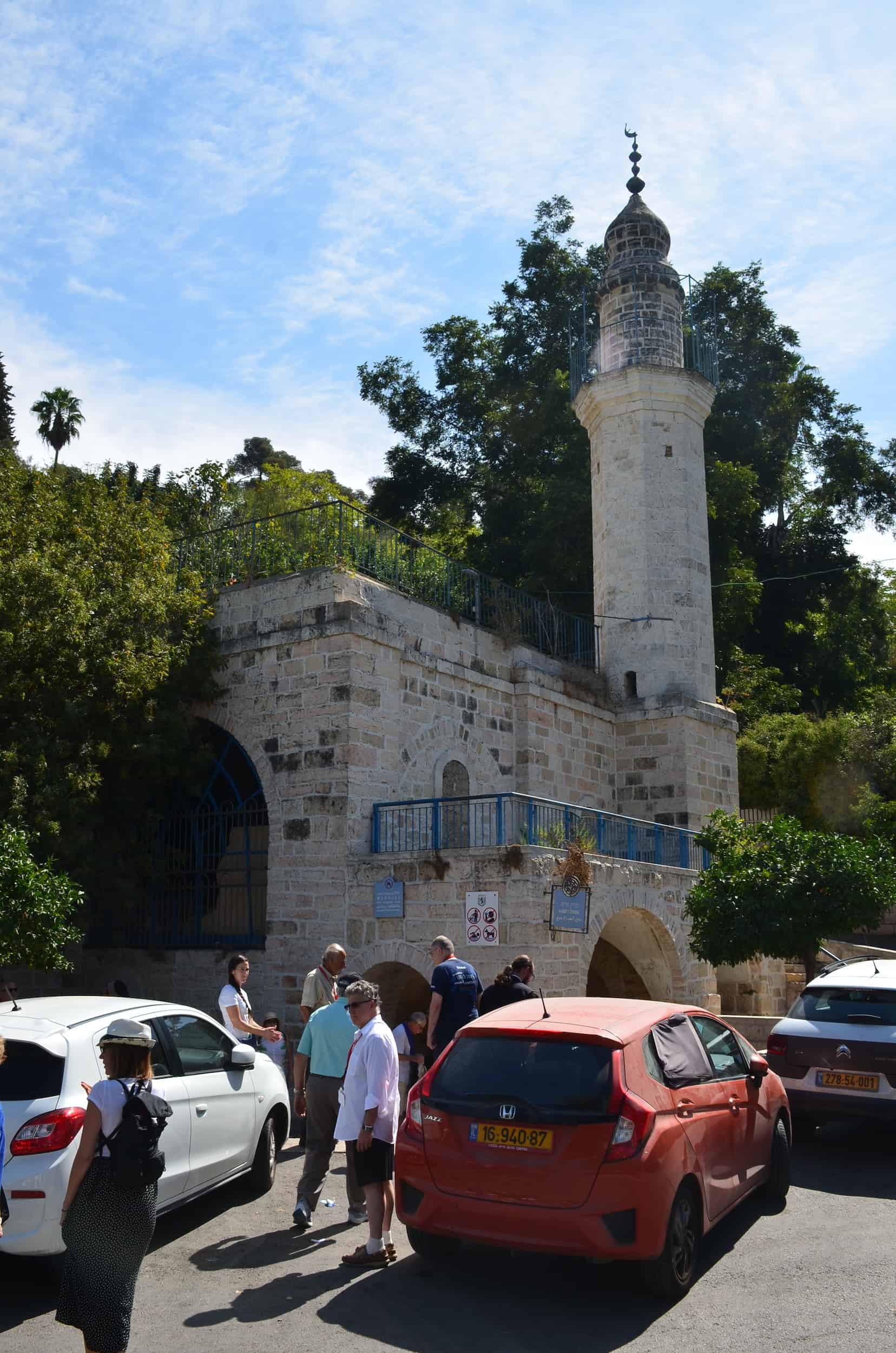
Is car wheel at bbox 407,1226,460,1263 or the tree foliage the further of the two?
the tree foliage

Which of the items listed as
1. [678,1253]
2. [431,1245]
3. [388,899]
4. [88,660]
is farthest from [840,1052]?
[88,660]

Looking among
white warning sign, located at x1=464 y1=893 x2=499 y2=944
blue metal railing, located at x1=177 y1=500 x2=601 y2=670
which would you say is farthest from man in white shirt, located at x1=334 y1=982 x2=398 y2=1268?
blue metal railing, located at x1=177 y1=500 x2=601 y2=670

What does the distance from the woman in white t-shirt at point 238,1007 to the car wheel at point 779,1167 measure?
3.64 metres

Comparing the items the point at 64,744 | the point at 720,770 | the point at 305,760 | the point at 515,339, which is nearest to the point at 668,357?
the point at 720,770

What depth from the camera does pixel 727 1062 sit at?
666 centimetres

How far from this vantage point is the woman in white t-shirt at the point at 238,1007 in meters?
8.64

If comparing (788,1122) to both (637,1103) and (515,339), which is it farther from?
(515,339)

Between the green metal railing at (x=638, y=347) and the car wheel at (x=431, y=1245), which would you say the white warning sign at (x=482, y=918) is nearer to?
the car wheel at (x=431, y=1245)

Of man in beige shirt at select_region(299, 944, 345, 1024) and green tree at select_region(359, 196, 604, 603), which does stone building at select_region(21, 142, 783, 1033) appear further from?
green tree at select_region(359, 196, 604, 603)

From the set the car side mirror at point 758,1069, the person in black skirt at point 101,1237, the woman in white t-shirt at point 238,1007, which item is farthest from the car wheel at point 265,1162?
the person in black skirt at point 101,1237

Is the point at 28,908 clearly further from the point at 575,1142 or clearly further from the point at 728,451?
the point at 728,451

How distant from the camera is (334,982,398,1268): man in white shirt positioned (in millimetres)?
5980

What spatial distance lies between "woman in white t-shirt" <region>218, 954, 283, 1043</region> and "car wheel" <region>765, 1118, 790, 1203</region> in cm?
364

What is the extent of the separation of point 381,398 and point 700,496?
1770 centimetres
